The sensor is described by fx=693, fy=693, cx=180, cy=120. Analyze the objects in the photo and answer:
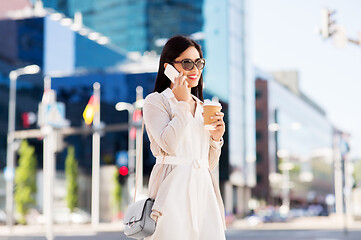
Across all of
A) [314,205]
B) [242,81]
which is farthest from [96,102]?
[314,205]

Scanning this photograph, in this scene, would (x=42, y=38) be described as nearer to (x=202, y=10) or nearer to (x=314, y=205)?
(x=202, y=10)

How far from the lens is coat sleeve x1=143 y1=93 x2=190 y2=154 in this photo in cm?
374

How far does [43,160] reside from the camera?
55.5 meters

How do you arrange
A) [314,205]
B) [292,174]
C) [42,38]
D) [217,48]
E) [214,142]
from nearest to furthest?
1. [214,142]
2. [42,38]
3. [217,48]
4. [292,174]
5. [314,205]

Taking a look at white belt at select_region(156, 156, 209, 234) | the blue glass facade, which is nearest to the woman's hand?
white belt at select_region(156, 156, 209, 234)

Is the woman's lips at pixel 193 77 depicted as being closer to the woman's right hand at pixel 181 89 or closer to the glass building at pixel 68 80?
the woman's right hand at pixel 181 89

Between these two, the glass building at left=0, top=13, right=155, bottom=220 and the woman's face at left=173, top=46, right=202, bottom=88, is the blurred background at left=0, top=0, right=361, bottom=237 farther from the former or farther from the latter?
the woman's face at left=173, top=46, right=202, bottom=88

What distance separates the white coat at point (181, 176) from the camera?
375 centimetres

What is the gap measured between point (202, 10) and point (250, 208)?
23671 millimetres

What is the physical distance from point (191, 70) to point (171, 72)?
0.12m

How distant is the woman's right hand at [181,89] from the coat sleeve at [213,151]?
310 mm

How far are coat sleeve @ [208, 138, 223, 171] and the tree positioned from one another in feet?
153

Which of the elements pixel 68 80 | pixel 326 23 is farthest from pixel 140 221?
pixel 68 80

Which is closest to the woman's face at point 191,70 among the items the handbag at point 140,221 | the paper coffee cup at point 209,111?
the paper coffee cup at point 209,111
